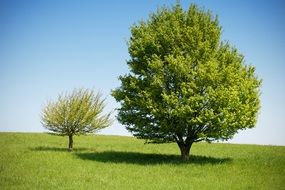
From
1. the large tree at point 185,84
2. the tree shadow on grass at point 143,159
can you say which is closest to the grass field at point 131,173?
the tree shadow on grass at point 143,159

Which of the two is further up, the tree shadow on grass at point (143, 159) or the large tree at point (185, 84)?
the large tree at point (185, 84)

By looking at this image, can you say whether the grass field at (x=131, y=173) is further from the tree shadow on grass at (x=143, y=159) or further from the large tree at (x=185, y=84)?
the large tree at (x=185, y=84)

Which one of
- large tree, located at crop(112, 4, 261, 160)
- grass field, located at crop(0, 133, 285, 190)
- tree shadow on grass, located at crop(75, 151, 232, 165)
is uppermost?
large tree, located at crop(112, 4, 261, 160)

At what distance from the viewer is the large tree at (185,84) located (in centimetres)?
3003

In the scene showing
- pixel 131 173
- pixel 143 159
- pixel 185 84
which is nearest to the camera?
pixel 131 173

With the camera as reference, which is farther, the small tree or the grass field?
the small tree

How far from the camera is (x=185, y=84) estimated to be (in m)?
30.7

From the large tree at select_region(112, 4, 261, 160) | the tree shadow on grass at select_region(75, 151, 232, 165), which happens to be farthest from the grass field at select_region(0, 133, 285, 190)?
the large tree at select_region(112, 4, 261, 160)

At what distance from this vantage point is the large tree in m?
30.0

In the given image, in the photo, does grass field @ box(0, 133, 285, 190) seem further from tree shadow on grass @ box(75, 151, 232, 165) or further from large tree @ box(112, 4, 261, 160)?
large tree @ box(112, 4, 261, 160)

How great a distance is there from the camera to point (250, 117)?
31.4 meters

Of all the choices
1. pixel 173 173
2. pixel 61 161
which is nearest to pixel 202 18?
pixel 173 173

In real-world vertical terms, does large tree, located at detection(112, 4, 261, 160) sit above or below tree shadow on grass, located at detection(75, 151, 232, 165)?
above

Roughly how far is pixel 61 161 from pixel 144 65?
422 inches
